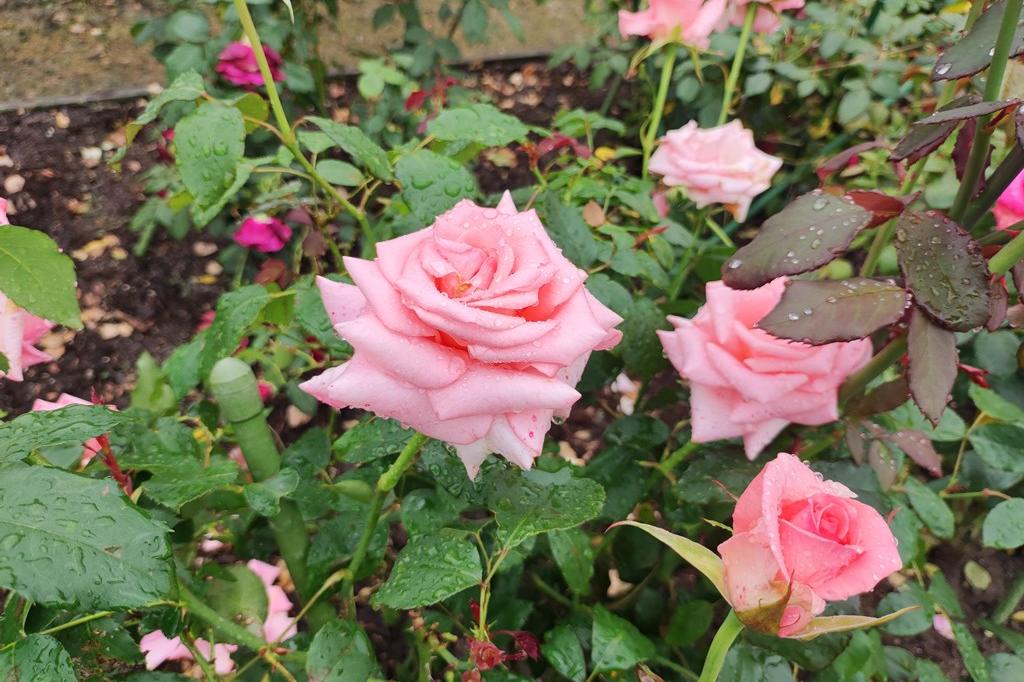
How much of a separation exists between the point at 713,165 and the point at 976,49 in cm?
48

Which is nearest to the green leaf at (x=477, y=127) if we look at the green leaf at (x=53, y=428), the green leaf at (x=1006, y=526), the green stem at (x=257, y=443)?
the green stem at (x=257, y=443)

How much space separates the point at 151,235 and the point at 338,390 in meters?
1.83

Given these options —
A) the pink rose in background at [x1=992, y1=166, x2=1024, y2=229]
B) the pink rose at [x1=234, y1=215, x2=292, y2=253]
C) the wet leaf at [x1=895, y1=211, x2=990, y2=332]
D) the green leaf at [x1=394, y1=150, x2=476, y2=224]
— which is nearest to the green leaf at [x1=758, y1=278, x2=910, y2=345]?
the wet leaf at [x1=895, y1=211, x2=990, y2=332]

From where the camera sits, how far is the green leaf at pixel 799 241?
20.6 inches

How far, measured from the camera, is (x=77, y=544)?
0.46m

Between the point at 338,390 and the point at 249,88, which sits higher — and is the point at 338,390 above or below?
above

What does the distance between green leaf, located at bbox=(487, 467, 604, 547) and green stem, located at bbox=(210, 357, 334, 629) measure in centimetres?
25

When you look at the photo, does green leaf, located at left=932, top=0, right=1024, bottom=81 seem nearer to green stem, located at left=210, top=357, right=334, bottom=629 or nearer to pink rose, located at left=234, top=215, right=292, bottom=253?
green stem, located at left=210, top=357, right=334, bottom=629

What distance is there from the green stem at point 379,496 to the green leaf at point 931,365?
1.20 feet

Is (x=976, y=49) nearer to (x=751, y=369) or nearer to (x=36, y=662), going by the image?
(x=751, y=369)

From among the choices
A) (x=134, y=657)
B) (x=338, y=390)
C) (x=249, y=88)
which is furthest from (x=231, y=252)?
(x=338, y=390)

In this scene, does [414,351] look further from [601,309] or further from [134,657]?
[134,657]

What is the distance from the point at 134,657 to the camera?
66 cm

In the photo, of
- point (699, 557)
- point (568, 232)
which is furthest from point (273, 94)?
point (699, 557)
